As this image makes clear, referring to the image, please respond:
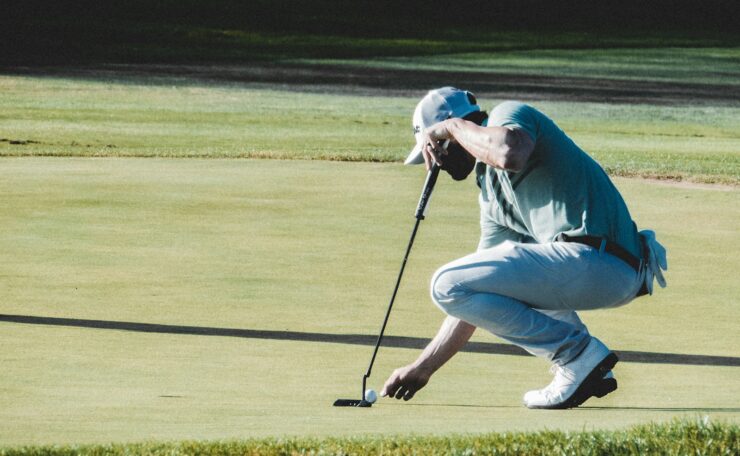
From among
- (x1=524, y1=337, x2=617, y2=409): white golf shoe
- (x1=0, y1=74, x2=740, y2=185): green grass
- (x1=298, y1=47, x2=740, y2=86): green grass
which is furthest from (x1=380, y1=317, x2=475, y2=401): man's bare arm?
(x1=298, y1=47, x2=740, y2=86): green grass

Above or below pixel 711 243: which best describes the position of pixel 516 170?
above

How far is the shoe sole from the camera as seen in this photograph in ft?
17.0

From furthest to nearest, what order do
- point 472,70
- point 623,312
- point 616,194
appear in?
point 472,70 < point 623,312 < point 616,194

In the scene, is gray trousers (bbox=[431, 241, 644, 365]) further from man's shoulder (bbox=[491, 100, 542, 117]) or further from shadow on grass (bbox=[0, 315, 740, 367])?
shadow on grass (bbox=[0, 315, 740, 367])

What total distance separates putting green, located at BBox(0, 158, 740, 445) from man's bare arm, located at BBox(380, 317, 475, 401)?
0.06 metres

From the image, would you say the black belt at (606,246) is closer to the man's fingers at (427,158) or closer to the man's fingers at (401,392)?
the man's fingers at (427,158)

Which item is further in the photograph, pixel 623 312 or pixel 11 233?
pixel 11 233

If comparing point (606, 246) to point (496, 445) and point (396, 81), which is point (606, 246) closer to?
point (496, 445)

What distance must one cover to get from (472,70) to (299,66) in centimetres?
442

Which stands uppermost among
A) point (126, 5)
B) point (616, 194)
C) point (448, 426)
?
point (616, 194)

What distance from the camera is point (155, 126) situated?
70.1 ft

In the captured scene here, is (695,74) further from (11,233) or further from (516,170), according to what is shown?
(516,170)

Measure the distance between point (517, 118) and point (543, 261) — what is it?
486 mm

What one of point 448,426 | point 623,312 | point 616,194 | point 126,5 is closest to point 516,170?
point 616,194
